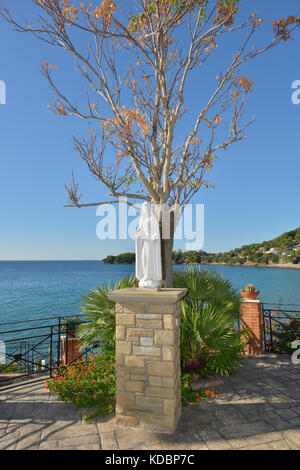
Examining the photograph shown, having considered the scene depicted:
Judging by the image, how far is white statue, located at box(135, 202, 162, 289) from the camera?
16.3 feet

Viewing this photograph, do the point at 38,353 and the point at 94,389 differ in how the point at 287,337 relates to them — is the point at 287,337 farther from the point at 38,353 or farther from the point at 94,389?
the point at 38,353

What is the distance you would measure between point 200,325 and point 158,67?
7.03 meters

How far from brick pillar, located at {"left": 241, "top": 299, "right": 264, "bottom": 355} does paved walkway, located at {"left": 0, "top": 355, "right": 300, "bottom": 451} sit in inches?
94.3

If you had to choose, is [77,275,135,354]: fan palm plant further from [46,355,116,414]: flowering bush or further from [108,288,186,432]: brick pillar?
[108,288,186,432]: brick pillar

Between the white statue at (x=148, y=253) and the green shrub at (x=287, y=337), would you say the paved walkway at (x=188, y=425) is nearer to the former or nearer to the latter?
the white statue at (x=148, y=253)

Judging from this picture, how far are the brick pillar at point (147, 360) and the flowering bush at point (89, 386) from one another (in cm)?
69

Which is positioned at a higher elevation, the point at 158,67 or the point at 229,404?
the point at 158,67

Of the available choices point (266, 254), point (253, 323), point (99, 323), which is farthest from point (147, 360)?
point (266, 254)

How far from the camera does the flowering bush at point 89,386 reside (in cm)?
527

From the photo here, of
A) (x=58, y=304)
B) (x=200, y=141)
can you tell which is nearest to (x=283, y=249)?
(x=58, y=304)

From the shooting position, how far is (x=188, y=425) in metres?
4.56

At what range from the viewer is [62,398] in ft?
18.0

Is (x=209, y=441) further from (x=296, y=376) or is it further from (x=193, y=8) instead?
(x=193, y=8)

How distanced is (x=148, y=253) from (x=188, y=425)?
2906mm
